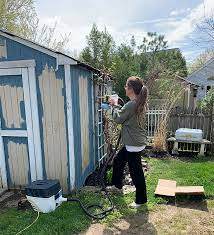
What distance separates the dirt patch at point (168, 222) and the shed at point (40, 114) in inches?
48.1

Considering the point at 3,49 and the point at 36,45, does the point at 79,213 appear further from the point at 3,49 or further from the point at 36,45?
the point at 3,49

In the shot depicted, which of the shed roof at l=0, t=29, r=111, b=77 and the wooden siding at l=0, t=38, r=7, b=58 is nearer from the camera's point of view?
the shed roof at l=0, t=29, r=111, b=77

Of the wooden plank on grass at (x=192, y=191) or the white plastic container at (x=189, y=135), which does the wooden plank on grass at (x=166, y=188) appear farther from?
the white plastic container at (x=189, y=135)

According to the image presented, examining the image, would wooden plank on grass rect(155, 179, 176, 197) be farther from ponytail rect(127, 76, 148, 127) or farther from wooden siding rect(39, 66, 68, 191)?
wooden siding rect(39, 66, 68, 191)

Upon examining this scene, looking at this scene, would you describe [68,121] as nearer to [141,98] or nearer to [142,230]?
[141,98]

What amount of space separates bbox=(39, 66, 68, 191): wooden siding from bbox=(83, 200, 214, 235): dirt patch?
1.27 meters

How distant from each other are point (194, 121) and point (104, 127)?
3578 millimetres

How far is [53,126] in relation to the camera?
432 cm

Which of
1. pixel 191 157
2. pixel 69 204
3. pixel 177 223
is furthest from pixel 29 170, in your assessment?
pixel 191 157

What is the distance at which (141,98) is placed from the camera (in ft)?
12.5

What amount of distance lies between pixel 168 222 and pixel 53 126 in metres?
2.33

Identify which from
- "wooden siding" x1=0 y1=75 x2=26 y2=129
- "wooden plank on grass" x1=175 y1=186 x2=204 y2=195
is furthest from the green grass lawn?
"wooden siding" x1=0 y1=75 x2=26 y2=129

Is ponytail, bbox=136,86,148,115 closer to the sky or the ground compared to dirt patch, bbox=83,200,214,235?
closer to the sky

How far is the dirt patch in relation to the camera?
3.42m
